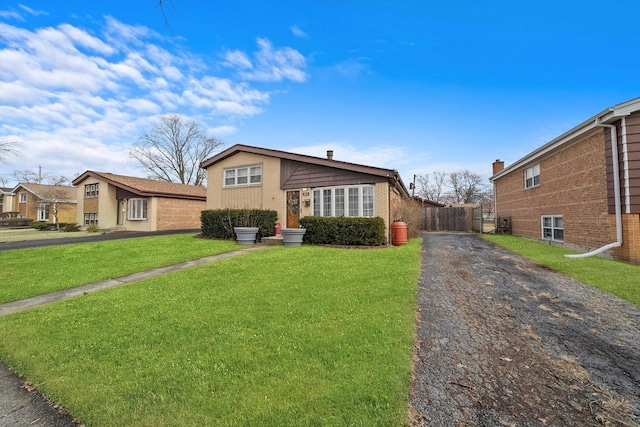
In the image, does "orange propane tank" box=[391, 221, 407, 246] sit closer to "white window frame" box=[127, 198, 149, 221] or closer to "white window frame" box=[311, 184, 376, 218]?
"white window frame" box=[311, 184, 376, 218]

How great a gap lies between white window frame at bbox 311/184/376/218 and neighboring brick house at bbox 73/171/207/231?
45.1 ft

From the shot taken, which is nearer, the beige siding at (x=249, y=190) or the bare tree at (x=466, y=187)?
the beige siding at (x=249, y=190)

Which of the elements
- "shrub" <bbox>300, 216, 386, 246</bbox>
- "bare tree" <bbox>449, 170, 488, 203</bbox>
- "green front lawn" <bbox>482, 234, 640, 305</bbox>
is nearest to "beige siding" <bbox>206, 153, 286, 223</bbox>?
"shrub" <bbox>300, 216, 386, 246</bbox>

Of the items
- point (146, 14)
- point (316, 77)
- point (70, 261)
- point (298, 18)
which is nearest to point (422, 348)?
point (146, 14)

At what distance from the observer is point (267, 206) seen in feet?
49.4

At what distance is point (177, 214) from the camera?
22.3 metres

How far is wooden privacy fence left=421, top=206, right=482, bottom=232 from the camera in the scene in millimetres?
23253

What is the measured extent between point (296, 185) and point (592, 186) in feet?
39.0

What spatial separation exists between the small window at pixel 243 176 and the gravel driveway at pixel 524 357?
1202 centimetres

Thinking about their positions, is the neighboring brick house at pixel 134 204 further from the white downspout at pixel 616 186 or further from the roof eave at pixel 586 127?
the white downspout at pixel 616 186

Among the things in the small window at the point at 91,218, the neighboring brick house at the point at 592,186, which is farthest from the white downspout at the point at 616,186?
the small window at the point at 91,218

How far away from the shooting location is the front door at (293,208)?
1441cm

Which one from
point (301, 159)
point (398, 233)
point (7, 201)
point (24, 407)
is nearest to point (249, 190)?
point (301, 159)

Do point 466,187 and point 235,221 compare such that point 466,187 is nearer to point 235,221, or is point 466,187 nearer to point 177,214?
point 177,214
